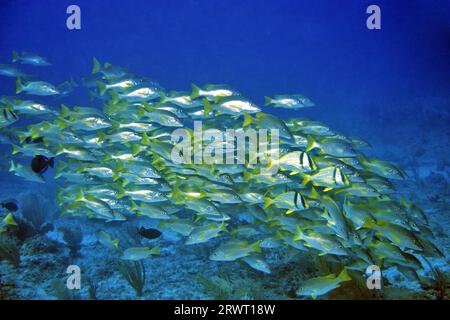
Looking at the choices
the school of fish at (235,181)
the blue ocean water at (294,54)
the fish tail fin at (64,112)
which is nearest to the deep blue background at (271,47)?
the blue ocean water at (294,54)

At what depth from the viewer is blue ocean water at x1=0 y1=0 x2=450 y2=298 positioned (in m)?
23.0

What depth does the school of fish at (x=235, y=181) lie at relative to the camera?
3916 mm

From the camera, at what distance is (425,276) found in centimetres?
485

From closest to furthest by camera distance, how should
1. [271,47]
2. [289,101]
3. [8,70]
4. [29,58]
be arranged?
[289,101] → [8,70] → [29,58] → [271,47]

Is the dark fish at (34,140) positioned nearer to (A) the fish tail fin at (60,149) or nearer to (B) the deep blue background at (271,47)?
(A) the fish tail fin at (60,149)

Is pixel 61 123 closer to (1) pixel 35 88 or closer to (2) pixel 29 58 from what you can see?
(1) pixel 35 88

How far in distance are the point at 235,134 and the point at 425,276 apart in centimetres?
388

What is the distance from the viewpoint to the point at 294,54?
110188 mm

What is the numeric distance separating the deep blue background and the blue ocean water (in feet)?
0.97

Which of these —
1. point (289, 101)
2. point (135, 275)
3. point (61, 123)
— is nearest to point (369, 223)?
point (289, 101)

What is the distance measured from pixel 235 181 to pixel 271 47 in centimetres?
10454

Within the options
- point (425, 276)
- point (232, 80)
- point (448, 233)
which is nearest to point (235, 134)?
point (425, 276)

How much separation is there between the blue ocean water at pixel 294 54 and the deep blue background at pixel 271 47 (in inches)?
11.7
